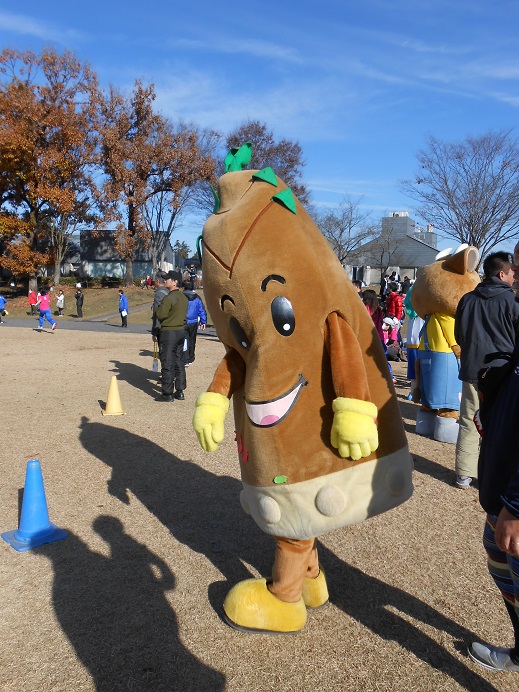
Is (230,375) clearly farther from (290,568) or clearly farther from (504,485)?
(504,485)

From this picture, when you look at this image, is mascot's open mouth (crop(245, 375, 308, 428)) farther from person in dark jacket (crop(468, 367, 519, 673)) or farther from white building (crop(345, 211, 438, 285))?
white building (crop(345, 211, 438, 285))

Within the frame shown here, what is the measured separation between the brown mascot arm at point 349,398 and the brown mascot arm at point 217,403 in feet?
2.19

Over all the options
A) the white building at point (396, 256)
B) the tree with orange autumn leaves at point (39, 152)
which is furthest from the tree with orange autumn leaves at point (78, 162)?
the white building at point (396, 256)

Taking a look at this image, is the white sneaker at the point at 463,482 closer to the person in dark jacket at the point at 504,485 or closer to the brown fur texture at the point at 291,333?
the brown fur texture at the point at 291,333

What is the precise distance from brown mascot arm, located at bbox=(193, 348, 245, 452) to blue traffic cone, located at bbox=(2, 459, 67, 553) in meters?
1.74

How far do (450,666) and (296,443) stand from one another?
1.35 m

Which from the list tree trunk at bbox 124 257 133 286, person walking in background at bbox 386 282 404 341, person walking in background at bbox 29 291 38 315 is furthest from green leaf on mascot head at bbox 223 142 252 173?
tree trunk at bbox 124 257 133 286

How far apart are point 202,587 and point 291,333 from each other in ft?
5.92

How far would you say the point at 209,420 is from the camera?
3.01m

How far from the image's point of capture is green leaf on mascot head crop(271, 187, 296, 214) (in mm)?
2852

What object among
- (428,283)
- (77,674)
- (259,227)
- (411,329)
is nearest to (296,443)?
(259,227)

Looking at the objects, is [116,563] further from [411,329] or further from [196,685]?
[411,329]

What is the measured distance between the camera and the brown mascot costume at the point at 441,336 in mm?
5992

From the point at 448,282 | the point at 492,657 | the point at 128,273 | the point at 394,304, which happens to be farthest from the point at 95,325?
the point at 492,657
